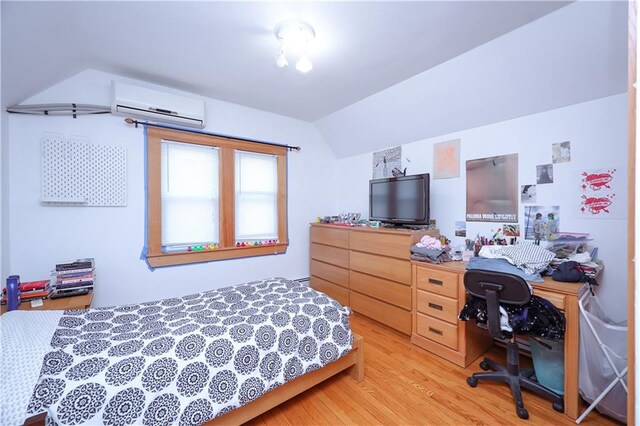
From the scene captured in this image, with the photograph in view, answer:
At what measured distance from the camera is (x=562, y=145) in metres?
1.96

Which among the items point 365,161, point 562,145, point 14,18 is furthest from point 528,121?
point 14,18

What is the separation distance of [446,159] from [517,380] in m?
1.96

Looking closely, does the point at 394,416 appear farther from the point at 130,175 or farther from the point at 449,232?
the point at 130,175

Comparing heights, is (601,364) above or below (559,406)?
above

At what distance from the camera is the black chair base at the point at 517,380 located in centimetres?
157

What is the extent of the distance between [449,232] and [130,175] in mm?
3266

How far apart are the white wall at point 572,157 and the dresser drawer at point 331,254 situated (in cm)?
114

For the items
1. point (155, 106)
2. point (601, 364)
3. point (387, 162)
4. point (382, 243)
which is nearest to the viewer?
point (601, 364)

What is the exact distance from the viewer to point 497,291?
1.60 metres

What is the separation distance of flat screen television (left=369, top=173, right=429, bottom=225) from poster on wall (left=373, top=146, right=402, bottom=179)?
0.27 meters

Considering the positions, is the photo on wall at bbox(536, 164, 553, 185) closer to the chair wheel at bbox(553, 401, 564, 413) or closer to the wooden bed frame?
the chair wheel at bbox(553, 401, 564, 413)

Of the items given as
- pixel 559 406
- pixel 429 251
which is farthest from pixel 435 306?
pixel 559 406

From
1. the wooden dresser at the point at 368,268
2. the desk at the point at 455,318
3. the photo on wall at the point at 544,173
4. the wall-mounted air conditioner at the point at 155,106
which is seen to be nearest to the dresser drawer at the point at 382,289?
the wooden dresser at the point at 368,268

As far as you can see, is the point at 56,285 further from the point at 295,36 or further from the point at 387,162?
the point at 387,162
